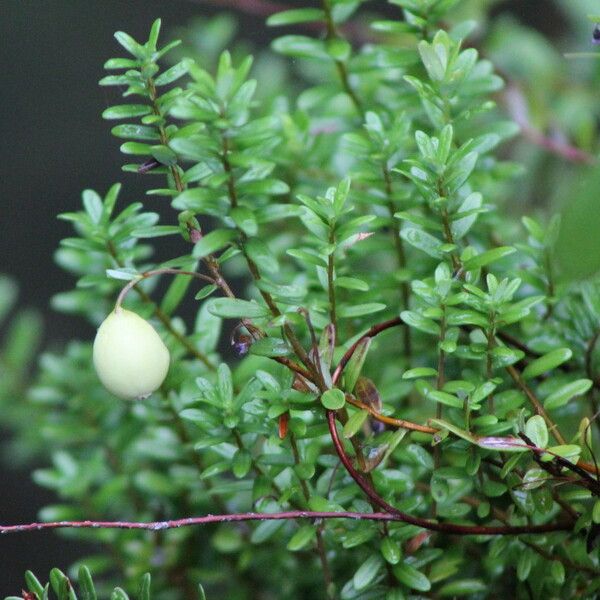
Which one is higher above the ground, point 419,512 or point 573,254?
point 573,254

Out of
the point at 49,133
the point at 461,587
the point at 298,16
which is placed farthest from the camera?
the point at 49,133

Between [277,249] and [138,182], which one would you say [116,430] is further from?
[138,182]

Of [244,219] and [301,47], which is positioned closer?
[244,219]

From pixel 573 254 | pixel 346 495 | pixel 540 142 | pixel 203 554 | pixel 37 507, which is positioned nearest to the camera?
pixel 573 254

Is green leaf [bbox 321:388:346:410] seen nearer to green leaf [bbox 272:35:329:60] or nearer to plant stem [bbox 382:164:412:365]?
plant stem [bbox 382:164:412:365]

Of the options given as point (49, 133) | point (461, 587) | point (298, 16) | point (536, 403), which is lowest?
point (461, 587)

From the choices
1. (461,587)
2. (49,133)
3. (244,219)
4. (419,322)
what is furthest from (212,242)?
(49,133)

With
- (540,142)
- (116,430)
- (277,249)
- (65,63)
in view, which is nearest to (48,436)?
(116,430)

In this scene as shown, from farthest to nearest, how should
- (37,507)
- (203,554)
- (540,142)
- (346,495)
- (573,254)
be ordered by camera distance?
(37,507)
(540,142)
(203,554)
(346,495)
(573,254)

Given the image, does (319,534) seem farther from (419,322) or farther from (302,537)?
(419,322)
